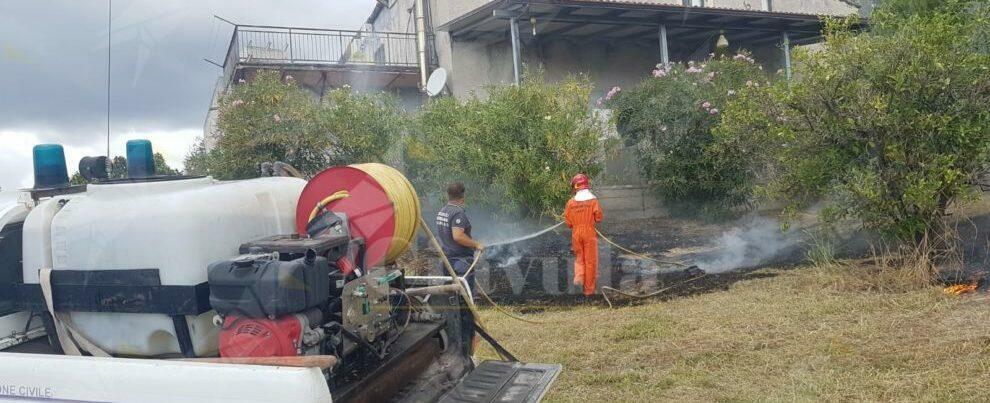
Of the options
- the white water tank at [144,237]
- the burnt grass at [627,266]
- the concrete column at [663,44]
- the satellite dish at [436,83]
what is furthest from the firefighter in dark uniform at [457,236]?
the concrete column at [663,44]

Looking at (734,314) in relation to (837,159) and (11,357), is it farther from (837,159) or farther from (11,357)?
(11,357)

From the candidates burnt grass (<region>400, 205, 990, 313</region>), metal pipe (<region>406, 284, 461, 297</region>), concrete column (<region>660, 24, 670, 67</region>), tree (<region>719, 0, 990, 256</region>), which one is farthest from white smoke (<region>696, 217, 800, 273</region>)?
metal pipe (<region>406, 284, 461, 297</region>)

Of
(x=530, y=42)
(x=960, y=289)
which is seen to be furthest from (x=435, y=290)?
(x=530, y=42)

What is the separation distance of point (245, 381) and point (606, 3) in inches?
515

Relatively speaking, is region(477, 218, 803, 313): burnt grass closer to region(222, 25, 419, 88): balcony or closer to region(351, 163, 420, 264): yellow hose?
region(222, 25, 419, 88): balcony

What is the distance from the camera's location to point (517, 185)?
12.0 meters

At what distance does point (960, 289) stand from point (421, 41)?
1134 centimetres

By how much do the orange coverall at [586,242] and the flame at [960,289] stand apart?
347cm

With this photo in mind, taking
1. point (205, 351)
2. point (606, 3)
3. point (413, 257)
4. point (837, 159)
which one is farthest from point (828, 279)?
point (606, 3)

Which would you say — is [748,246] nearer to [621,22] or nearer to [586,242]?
[586,242]

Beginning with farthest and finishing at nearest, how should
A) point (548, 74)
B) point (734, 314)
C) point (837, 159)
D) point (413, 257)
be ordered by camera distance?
point (548, 74)
point (837, 159)
point (413, 257)
point (734, 314)

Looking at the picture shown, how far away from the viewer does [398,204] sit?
3.21 meters

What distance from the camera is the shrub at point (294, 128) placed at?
34.1 feet

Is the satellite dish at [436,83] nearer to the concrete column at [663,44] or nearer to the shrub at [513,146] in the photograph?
the shrub at [513,146]
